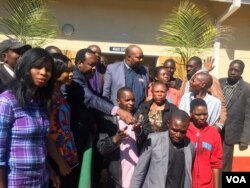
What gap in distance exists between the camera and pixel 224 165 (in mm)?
5887

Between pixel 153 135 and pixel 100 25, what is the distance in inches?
198

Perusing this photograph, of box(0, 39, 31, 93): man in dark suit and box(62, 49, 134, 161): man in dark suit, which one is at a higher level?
box(0, 39, 31, 93): man in dark suit

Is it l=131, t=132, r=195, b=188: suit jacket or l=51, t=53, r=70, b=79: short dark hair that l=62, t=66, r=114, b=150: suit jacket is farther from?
l=131, t=132, r=195, b=188: suit jacket

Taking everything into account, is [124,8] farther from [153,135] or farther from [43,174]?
[43,174]

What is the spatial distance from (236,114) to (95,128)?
8.92 ft

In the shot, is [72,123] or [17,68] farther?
[72,123]

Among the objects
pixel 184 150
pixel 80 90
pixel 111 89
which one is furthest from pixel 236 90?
pixel 80 90

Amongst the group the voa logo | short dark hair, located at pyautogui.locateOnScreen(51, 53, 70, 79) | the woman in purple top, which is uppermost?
short dark hair, located at pyautogui.locateOnScreen(51, 53, 70, 79)

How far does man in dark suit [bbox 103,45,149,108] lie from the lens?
16.4 ft

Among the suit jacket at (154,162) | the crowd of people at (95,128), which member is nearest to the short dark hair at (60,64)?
the crowd of people at (95,128)

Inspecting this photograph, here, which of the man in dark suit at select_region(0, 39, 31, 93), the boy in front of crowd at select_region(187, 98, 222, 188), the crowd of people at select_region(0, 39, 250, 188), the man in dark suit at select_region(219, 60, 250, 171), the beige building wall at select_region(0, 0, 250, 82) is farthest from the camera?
the beige building wall at select_region(0, 0, 250, 82)

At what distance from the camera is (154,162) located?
11.8 ft

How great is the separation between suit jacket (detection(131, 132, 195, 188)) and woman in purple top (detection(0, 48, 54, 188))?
43.9 inches

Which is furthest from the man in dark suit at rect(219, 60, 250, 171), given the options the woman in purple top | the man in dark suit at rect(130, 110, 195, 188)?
the woman in purple top
